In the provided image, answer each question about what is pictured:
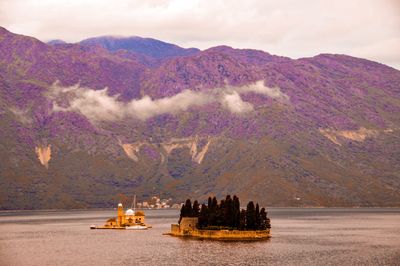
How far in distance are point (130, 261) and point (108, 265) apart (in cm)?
948

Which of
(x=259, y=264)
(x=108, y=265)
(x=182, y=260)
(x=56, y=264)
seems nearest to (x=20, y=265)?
(x=56, y=264)

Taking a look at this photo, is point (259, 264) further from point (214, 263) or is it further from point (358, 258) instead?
point (358, 258)

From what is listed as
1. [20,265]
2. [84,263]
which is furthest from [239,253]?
[20,265]

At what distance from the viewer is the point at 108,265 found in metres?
179

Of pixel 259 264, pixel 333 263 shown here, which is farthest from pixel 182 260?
pixel 333 263

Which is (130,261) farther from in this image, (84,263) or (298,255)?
(298,255)

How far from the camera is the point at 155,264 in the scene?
180875mm

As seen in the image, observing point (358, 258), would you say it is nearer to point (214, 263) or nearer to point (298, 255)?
point (298, 255)

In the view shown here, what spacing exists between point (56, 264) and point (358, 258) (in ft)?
233

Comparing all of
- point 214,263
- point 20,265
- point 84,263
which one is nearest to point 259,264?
point 214,263

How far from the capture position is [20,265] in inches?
7047

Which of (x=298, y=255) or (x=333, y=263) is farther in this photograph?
(x=298, y=255)

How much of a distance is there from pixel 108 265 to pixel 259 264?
33575mm

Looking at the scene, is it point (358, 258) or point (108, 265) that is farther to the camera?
point (358, 258)
